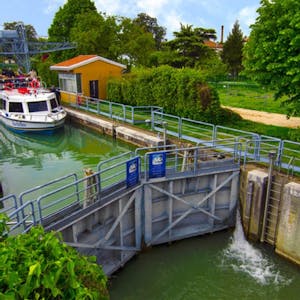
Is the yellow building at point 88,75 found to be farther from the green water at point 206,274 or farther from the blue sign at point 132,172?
the green water at point 206,274

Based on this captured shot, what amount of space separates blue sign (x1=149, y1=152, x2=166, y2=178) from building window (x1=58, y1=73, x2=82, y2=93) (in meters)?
16.8

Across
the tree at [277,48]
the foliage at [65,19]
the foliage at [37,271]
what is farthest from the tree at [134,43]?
the foliage at [37,271]

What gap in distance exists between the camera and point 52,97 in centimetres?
2069

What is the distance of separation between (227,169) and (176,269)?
3221mm

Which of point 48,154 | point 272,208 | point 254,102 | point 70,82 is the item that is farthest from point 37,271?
point 70,82

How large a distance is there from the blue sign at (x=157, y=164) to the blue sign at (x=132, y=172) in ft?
1.25

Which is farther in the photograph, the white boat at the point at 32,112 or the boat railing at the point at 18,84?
the boat railing at the point at 18,84

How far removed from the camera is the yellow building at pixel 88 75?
2358cm

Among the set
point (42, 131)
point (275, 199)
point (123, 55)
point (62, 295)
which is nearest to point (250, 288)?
point (275, 199)

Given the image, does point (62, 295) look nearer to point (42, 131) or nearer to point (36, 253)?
point (36, 253)

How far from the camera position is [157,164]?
8.70m

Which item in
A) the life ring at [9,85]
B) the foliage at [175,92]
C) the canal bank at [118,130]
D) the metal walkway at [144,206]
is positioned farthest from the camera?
the life ring at [9,85]

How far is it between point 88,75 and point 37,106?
5304 mm

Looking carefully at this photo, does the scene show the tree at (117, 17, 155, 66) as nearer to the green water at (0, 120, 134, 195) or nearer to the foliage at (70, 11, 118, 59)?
the foliage at (70, 11, 118, 59)
